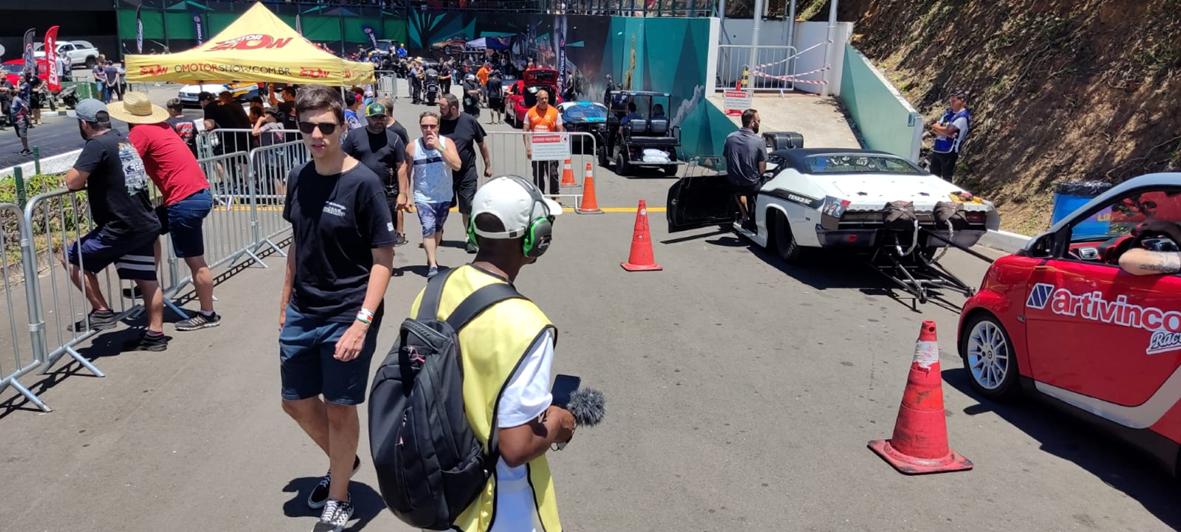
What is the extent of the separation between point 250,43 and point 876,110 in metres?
11.5

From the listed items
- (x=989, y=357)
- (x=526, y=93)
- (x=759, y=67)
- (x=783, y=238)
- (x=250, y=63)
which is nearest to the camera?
(x=989, y=357)

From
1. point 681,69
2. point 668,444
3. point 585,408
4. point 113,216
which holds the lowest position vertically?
point 668,444

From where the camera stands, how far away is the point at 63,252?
644 centimetres

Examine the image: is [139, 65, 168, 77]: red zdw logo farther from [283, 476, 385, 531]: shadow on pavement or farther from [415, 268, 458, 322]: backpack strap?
[415, 268, 458, 322]: backpack strap

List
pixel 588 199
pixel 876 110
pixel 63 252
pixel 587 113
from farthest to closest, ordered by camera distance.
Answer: pixel 587 113, pixel 876 110, pixel 588 199, pixel 63 252

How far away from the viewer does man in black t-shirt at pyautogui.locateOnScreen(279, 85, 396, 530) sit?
12.1 ft

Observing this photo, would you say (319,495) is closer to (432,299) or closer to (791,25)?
(432,299)

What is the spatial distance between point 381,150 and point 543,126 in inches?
223

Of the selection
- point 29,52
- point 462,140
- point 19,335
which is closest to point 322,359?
point 19,335

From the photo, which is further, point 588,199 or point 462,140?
point 588,199

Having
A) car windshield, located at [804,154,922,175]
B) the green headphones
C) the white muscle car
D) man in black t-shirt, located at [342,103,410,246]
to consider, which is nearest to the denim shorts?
man in black t-shirt, located at [342,103,410,246]

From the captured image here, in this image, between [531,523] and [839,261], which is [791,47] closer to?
[839,261]

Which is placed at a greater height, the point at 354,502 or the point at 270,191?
the point at 270,191

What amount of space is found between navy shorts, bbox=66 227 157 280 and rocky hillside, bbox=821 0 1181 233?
10585mm
